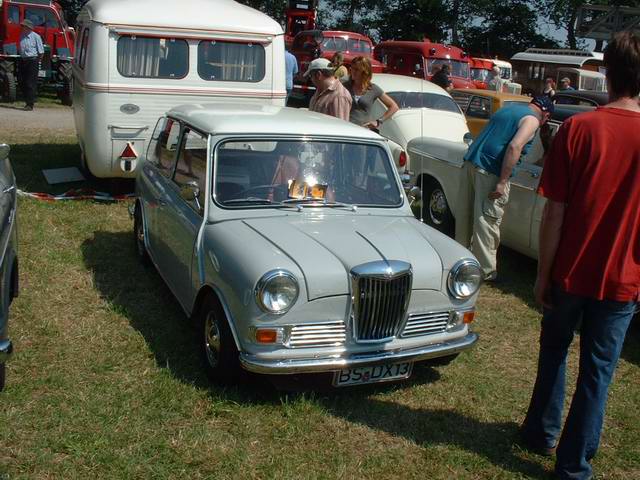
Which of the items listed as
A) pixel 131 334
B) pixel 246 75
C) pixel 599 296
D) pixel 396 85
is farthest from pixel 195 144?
pixel 396 85

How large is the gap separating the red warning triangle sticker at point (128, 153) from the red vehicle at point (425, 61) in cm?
1386

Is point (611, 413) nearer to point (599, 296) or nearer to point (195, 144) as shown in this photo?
point (599, 296)

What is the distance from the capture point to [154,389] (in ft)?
13.7

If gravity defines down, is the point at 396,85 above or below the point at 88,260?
Result: above

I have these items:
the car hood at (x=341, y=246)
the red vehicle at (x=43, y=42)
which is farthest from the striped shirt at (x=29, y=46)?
the car hood at (x=341, y=246)

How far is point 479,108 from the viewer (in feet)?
41.6

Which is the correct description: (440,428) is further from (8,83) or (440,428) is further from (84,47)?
(8,83)

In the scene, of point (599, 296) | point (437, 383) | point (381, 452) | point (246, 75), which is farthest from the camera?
point (246, 75)

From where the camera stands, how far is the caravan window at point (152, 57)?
801 cm

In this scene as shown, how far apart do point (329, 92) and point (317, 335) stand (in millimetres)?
3809

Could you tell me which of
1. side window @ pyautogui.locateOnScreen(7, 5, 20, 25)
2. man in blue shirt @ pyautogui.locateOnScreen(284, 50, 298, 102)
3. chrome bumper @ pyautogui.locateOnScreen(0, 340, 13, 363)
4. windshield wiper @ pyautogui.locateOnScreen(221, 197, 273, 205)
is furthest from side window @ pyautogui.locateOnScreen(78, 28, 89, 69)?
side window @ pyautogui.locateOnScreen(7, 5, 20, 25)

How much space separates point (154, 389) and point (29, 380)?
752 millimetres

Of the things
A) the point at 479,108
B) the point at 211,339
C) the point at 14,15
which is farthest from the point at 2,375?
the point at 14,15

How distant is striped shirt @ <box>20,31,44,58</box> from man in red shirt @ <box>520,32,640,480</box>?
14395 millimetres
